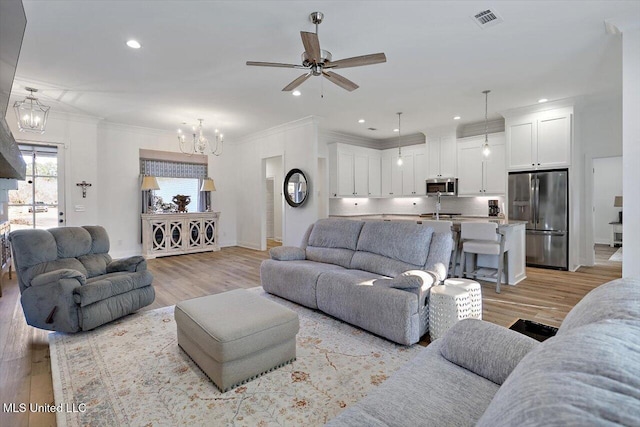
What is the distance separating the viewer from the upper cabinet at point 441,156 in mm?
6738

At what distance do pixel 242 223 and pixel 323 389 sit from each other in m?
6.47

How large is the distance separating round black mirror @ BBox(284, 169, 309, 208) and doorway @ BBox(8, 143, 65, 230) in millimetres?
4073

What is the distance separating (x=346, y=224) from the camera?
3951 millimetres

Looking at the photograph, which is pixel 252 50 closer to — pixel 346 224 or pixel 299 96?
pixel 299 96

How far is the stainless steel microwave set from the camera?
667 cm

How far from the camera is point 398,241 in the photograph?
3.26m

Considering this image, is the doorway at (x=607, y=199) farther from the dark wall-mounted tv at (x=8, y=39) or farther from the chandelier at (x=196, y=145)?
the dark wall-mounted tv at (x=8, y=39)

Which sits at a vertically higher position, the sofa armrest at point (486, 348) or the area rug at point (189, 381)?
the sofa armrest at point (486, 348)

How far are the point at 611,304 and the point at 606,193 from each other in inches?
380

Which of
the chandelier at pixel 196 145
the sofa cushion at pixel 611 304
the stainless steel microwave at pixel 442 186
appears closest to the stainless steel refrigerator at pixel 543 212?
the stainless steel microwave at pixel 442 186

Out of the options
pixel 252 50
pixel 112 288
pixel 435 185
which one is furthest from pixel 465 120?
pixel 112 288

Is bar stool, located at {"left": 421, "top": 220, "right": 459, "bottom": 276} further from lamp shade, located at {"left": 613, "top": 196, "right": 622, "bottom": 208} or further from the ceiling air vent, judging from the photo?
lamp shade, located at {"left": 613, "top": 196, "right": 622, "bottom": 208}

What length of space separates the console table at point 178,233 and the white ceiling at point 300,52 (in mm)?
2268

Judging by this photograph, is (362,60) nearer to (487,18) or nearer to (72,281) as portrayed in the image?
(487,18)
